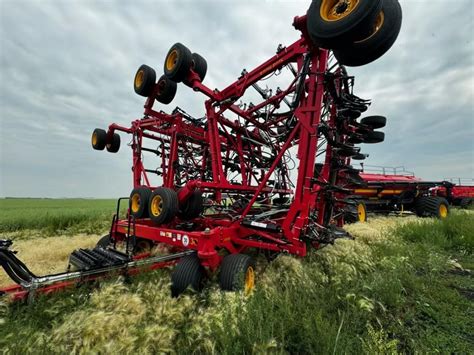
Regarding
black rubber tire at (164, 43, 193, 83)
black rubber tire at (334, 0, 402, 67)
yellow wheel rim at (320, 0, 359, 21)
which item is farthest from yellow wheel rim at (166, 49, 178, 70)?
black rubber tire at (334, 0, 402, 67)

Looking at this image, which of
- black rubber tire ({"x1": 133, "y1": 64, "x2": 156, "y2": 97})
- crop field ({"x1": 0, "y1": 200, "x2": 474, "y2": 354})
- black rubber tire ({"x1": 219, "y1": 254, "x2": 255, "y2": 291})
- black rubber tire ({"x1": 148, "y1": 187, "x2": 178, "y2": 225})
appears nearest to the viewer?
crop field ({"x1": 0, "y1": 200, "x2": 474, "y2": 354})

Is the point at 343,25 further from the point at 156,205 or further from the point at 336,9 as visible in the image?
the point at 156,205

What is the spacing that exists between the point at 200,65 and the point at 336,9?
3.40m

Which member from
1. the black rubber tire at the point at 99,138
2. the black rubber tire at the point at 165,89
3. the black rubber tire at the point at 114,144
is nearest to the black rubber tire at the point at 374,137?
the black rubber tire at the point at 165,89

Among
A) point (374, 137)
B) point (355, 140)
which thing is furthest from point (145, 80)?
point (374, 137)

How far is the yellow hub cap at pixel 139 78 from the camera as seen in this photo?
237 inches

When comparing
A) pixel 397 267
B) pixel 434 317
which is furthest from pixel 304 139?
pixel 434 317

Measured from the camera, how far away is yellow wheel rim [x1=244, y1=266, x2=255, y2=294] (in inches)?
124

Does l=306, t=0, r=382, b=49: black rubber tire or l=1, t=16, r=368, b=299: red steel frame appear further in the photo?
l=1, t=16, r=368, b=299: red steel frame

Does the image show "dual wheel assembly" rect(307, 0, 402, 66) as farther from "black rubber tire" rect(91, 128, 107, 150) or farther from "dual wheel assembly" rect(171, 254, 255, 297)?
"black rubber tire" rect(91, 128, 107, 150)

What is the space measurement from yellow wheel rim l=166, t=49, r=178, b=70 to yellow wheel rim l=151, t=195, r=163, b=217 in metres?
2.78

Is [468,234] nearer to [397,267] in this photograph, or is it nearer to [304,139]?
[397,267]

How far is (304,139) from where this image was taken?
368 cm

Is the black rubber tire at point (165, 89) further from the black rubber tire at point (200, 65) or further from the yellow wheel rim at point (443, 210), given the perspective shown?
the yellow wheel rim at point (443, 210)
